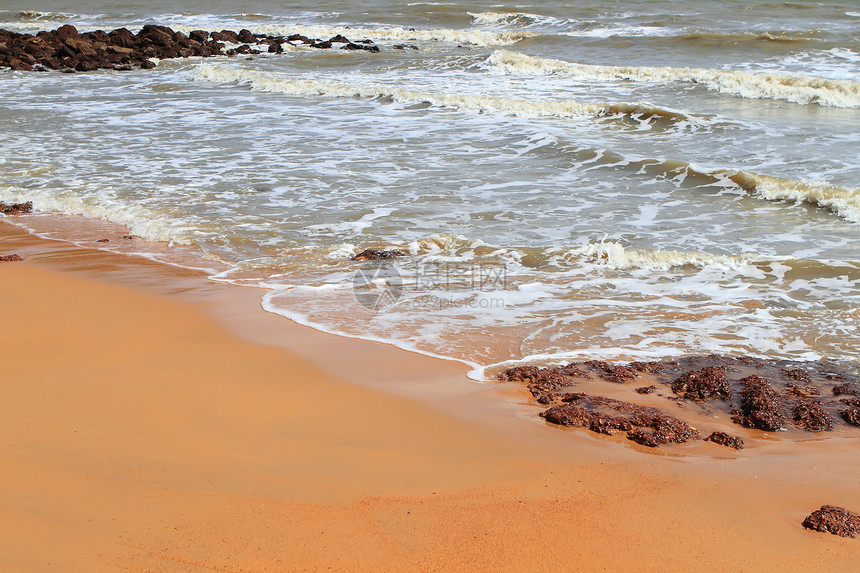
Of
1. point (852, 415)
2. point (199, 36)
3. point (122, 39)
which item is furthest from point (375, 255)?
point (199, 36)

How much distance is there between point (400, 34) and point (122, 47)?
30.7 ft

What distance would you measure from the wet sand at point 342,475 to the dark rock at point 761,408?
173mm

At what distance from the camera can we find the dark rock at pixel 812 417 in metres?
3.78

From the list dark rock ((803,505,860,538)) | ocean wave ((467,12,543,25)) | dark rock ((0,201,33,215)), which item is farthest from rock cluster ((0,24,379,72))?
dark rock ((803,505,860,538))

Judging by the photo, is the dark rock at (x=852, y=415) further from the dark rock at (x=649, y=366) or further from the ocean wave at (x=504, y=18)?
the ocean wave at (x=504, y=18)

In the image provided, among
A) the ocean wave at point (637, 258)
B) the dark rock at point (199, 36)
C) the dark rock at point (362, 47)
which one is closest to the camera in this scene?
the ocean wave at point (637, 258)

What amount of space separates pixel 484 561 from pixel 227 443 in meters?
→ 1.45

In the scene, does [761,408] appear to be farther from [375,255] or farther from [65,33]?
[65,33]

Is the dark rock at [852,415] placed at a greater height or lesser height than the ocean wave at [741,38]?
lesser

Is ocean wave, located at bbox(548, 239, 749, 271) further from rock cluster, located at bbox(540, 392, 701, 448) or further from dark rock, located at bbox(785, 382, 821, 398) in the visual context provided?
rock cluster, located at bbox(540, 392, 701, 448)

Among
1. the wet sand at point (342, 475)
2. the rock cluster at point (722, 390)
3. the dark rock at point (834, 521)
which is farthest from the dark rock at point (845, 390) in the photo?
the dark rock at point (834, 521)

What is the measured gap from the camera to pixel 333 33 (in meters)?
26.0

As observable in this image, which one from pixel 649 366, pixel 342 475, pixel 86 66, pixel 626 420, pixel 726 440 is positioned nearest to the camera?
pixel 342 475

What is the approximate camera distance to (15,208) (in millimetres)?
7953
